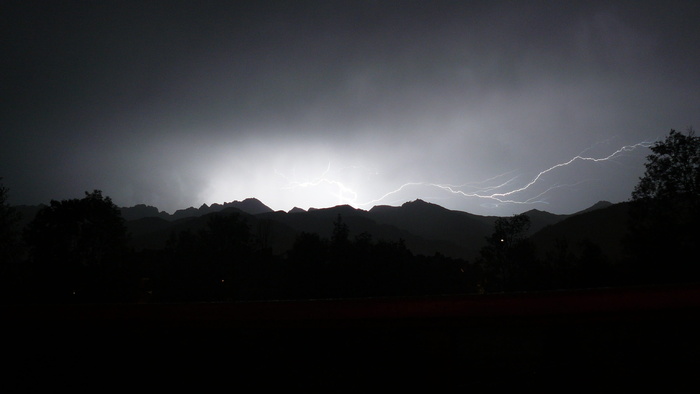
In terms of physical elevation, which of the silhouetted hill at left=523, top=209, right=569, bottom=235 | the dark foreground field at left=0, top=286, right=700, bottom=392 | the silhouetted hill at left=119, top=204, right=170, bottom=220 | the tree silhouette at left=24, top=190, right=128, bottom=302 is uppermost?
the silhouetted hill at left=119, top=204, right=170, bottom=220

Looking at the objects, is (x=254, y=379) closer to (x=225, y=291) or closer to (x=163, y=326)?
(x=163, y=326)

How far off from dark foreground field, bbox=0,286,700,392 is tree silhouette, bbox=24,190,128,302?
2536 centimetres

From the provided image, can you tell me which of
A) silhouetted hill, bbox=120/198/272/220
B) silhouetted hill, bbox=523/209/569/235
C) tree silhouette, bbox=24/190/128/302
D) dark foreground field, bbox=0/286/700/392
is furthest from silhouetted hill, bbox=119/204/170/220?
dark foreground field, bbox=0/286/700/392

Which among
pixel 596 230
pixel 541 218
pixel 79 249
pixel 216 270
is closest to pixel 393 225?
pixel 541 218

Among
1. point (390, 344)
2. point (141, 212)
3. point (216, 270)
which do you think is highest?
point (141, 212)

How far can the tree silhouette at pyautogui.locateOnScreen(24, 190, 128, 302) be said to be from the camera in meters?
23.4

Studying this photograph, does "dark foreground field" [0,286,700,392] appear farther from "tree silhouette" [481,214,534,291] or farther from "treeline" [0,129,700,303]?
"tree silhouette" [481,214,534,291]

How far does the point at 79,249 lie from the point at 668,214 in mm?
33748

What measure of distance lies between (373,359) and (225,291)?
3508 centimetres

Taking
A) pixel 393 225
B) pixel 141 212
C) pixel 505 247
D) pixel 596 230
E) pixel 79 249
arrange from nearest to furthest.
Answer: pixel 79 249
pixel 505 247
pixel 596 230
pixel 393 225
pixel 141 212

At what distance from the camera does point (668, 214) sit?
66.3ft

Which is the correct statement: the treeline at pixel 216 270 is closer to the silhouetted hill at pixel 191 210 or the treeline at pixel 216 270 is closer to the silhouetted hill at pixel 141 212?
the silhouetted hill at pixel 191 210

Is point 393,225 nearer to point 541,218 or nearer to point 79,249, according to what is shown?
point 541,218

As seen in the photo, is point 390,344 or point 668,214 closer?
point 390,344
